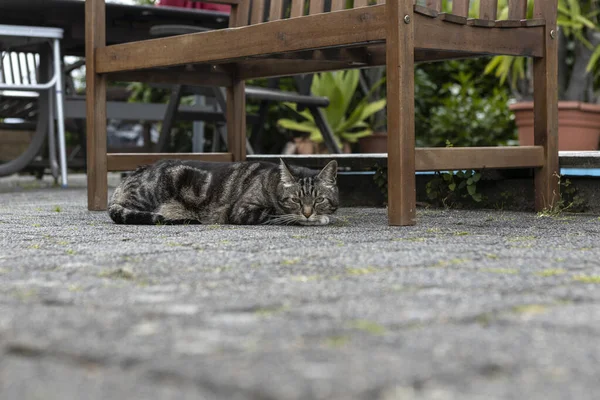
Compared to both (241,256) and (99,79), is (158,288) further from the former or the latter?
(99,79)

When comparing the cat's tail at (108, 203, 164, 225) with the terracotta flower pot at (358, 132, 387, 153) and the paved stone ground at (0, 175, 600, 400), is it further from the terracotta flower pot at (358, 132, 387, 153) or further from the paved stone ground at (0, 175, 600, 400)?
the terracotta flower pot at (358, 132, 387, 153)

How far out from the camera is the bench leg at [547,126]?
11.2ft

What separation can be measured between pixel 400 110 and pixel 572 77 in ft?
14.6

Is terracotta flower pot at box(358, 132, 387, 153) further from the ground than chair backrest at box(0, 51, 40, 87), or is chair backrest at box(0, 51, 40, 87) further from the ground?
chair backrest at box(0, 51, 40, 87)

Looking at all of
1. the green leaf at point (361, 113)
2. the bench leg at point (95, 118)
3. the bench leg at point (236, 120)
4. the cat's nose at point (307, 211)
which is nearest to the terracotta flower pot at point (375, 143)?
the green leaf at point (361, 113)

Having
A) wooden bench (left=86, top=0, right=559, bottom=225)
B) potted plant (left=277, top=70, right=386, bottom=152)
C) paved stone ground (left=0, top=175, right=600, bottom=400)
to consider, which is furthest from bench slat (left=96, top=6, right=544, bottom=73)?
potted plant (left=277, top=70, right=386, bottom=152)

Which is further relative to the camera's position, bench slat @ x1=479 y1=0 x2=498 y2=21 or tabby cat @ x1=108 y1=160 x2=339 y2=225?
bench slat @ x1=479 y1=0 x2=498 y2=21

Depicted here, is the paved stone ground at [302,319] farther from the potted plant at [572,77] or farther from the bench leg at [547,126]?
the potted plant at [572,77]

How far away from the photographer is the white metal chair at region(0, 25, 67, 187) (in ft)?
17.3

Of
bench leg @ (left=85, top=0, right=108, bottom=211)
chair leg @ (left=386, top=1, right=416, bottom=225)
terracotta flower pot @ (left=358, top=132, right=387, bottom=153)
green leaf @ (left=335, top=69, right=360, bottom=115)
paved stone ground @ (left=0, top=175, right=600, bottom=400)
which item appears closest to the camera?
paved stone ground @ (left=0, top=175, right=600, bottom=400)

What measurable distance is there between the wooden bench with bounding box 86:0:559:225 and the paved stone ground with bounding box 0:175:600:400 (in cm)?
57

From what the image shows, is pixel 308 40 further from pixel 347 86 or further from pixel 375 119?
pixel 375 119

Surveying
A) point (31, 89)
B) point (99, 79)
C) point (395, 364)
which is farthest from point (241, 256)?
point (31, 89)

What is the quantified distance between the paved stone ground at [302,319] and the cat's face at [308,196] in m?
0.64
